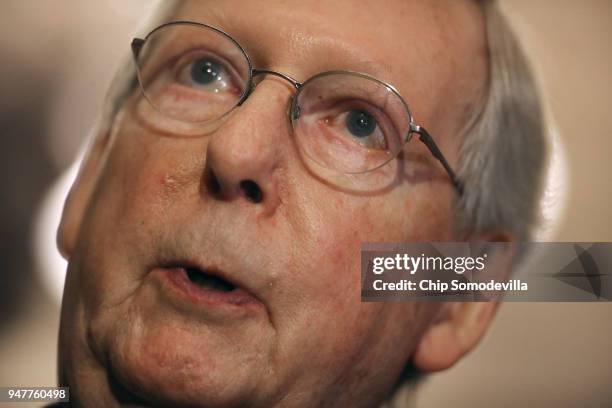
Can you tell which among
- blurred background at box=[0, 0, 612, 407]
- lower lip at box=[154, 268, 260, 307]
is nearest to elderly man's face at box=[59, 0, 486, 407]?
lower lip at box=[154, 268, 260, 307]

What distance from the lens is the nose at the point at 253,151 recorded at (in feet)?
2.56

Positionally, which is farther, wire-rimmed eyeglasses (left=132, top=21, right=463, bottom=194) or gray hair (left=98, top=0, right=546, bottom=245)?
gray hair (left=98, top=0, right=546, bottom=245)

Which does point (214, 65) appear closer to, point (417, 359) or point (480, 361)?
point (417, 359)

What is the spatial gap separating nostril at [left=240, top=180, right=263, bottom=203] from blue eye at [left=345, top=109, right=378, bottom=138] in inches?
6.9

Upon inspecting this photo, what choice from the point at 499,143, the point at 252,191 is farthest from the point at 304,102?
the point at 499,143

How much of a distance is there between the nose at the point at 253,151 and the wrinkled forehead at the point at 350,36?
0.06 metres

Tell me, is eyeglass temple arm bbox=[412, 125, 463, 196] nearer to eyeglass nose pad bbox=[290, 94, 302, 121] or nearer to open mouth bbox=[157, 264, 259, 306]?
eyeglass nose pad bbox=[290, 94, 302, 121]

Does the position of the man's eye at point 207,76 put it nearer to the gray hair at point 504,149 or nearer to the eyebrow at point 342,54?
the eyebrow at point 342,54

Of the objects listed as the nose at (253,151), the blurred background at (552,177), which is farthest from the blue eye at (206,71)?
the blurred background at (552,177)

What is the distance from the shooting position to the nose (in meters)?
0.78

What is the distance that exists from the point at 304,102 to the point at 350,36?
0.11m

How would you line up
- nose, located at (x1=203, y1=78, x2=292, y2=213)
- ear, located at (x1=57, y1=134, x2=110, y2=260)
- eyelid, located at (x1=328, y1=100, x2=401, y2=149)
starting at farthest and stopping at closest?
ear, located at (x1=57, y1=134, x2=110, y2=260) < eyelid, located at (x1=328, y1=100, x2=401, y2=149) < nose, located at (x1=203, y1=78, x2=292, y2=213)

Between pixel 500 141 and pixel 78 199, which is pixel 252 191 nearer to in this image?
pixel 78 199

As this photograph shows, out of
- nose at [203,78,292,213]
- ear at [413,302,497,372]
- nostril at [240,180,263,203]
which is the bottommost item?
ear at [413,302,497,372]
